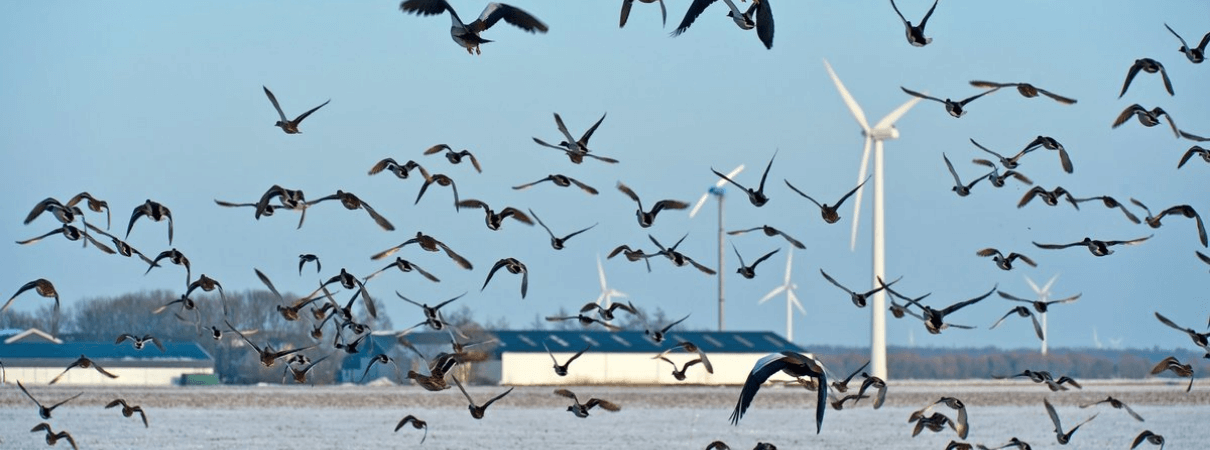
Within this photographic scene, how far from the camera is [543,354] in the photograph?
127812 millimetres

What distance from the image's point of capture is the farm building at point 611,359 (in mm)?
125500

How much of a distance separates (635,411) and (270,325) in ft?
344

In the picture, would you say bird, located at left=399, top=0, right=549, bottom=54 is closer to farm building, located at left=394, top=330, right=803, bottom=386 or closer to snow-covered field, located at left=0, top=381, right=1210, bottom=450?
snow-covered field, located at left=0, top=381, right=1210, bottom=450

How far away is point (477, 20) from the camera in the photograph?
25438 mm

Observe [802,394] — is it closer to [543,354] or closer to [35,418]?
[543,354]

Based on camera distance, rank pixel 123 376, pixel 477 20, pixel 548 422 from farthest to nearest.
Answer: pixel 123 376 < pixel 548 422 < pixel 477 20

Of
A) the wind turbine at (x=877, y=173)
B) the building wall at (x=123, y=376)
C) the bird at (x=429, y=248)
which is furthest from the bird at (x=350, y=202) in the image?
the building wall at (x=123, y=376)

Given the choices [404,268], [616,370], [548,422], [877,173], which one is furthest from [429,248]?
[616,370]

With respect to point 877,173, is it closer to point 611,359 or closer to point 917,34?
point 611,359

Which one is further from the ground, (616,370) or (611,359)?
(611,359)

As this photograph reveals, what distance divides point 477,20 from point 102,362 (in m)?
116

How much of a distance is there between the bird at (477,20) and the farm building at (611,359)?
94648mm

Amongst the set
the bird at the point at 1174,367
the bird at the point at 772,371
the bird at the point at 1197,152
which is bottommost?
the bird at the point at 772,371

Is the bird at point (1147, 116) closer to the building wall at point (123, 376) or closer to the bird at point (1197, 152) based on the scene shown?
the bird at point (1197, 152)
